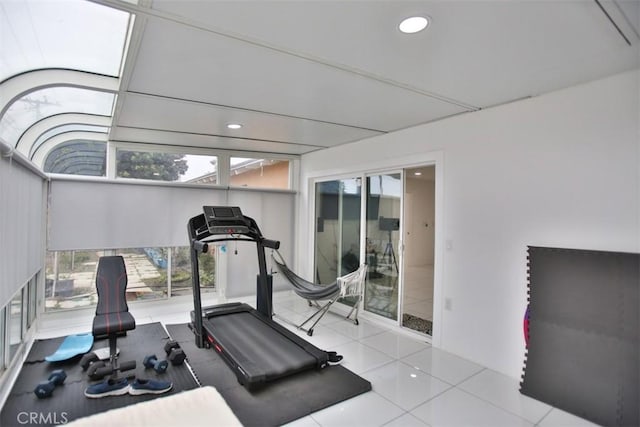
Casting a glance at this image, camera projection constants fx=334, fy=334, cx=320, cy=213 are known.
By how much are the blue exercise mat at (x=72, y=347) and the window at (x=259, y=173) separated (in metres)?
3.09

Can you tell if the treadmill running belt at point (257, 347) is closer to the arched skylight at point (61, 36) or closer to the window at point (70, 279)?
the window at point (70, 279)

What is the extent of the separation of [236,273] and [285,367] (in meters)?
2.99

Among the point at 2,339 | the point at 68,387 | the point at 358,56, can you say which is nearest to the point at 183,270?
the point at 2,339

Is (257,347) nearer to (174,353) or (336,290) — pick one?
(174,353)

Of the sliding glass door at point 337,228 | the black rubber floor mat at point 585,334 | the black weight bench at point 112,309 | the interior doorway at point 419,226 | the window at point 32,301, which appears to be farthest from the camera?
the interior doorway at point 419,226

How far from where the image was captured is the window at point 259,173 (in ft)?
19.9

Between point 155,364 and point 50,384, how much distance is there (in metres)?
0.81

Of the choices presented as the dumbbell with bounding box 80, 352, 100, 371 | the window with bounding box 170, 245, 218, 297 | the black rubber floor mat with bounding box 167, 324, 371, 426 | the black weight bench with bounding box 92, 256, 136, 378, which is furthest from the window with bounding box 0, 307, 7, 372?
the window with bounding box 170, 245, 218, 297

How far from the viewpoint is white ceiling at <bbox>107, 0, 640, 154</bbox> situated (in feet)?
5.91

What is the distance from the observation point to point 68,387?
292 centimetres

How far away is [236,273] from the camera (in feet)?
19.4

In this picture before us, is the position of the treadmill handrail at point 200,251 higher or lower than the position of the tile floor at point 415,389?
higher

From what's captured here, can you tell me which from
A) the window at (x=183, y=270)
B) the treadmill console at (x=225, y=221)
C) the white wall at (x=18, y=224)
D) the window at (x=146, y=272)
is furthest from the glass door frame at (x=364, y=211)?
the white wall at (x=18, y=224)

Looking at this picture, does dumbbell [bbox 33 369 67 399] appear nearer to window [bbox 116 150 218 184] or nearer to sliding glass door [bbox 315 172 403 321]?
window [bbox 116 150 218 184]
